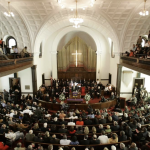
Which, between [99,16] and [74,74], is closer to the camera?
[99,16]

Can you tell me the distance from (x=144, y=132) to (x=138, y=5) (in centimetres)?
914

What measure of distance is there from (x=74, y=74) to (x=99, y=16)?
8527 millimetres

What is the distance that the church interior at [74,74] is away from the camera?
7.21 meters

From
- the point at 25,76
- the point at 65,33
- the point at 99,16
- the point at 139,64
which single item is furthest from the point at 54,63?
the point at 139,64

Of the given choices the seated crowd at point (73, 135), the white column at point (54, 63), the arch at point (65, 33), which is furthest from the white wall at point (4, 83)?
the arch at point (65, 33)

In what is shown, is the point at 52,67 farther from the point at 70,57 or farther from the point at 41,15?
the point at 41,15

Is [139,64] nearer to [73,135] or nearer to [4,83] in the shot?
[73,135]

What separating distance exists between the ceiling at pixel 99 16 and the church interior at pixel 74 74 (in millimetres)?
72

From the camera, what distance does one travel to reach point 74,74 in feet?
64.4

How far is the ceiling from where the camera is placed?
11.2m

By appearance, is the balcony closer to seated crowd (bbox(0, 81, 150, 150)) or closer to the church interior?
the church interior

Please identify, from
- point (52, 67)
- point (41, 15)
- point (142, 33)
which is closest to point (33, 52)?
point (41, 15)

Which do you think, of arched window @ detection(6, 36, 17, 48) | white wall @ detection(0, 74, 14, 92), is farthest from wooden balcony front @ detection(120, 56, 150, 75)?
white wall @ detection(0, 74, 14, 92)

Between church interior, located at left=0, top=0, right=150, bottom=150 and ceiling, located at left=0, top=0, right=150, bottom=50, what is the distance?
0.24 ft
